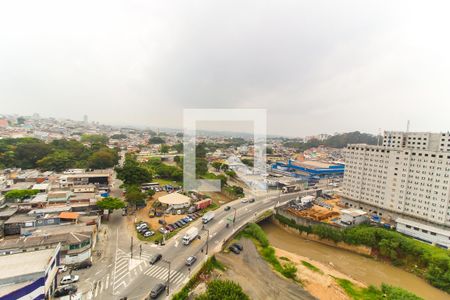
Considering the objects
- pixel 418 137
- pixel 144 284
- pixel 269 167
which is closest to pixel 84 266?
pixel 144 284

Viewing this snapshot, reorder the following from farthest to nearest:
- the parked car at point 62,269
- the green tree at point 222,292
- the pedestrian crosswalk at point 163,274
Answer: the parked car at point 62,269 < the pedestrian crosswalk at point 163,274 < the green tree at point 222,292

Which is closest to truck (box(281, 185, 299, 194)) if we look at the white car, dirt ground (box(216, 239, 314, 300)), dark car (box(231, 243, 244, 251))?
dark car (box(231, 243, 244, 251))

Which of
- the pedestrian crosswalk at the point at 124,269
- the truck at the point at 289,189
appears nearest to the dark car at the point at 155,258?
the pedestrian crosswalk at the point at 124,269

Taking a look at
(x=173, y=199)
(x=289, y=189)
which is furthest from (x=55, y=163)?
(x=289, y=189)

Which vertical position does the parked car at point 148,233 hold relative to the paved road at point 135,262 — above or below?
above

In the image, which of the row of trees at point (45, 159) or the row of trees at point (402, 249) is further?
the row of trees at point (45, 159)

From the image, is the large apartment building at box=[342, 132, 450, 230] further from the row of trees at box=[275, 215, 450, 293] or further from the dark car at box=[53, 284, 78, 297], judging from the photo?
the dark car at box=[53, 284, 78, 297]

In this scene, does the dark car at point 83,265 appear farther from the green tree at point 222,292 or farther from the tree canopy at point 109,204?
the green tree at point 222,292
